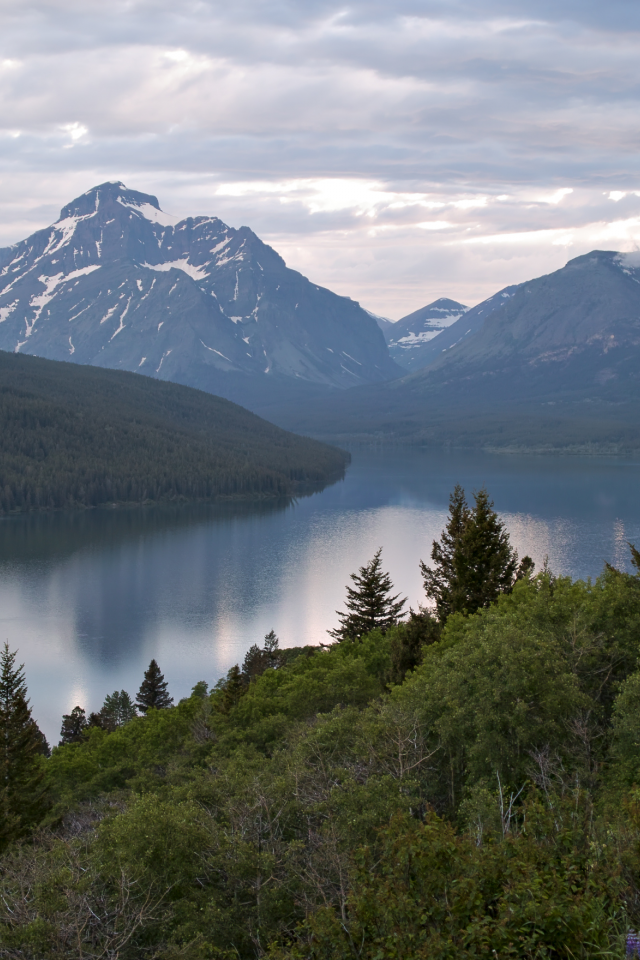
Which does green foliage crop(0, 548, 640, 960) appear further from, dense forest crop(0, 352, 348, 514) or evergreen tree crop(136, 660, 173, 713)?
dense forest crop(0, 352, 348, 514)

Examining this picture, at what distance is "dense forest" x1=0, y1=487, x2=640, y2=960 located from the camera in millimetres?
9008

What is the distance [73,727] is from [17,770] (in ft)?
68.8

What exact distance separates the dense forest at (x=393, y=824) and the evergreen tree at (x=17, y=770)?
75 mm

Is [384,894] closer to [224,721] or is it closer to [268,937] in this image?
[268,937]

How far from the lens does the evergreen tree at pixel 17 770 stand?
79.6ft

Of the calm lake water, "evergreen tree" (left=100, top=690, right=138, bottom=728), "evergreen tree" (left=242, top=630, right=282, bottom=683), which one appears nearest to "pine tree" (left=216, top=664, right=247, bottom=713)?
"evergreen tree" (left=242, top=630, right=282, bottom=683)

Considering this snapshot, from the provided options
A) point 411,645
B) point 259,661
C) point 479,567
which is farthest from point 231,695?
point 259,661

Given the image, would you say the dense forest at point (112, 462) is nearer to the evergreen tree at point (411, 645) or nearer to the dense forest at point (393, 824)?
the evergreen tree at point (411, 645)

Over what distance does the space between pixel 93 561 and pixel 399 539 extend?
37.6 meters

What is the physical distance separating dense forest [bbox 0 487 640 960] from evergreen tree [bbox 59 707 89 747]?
15967 mm

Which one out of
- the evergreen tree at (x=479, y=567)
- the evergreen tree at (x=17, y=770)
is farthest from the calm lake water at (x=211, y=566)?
the evergreen tree at (x=479, y=567)

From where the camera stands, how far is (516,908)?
8.48m

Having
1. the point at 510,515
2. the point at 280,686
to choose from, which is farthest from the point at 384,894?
the point at 510,515

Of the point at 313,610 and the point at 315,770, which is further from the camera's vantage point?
the point at 313,610
